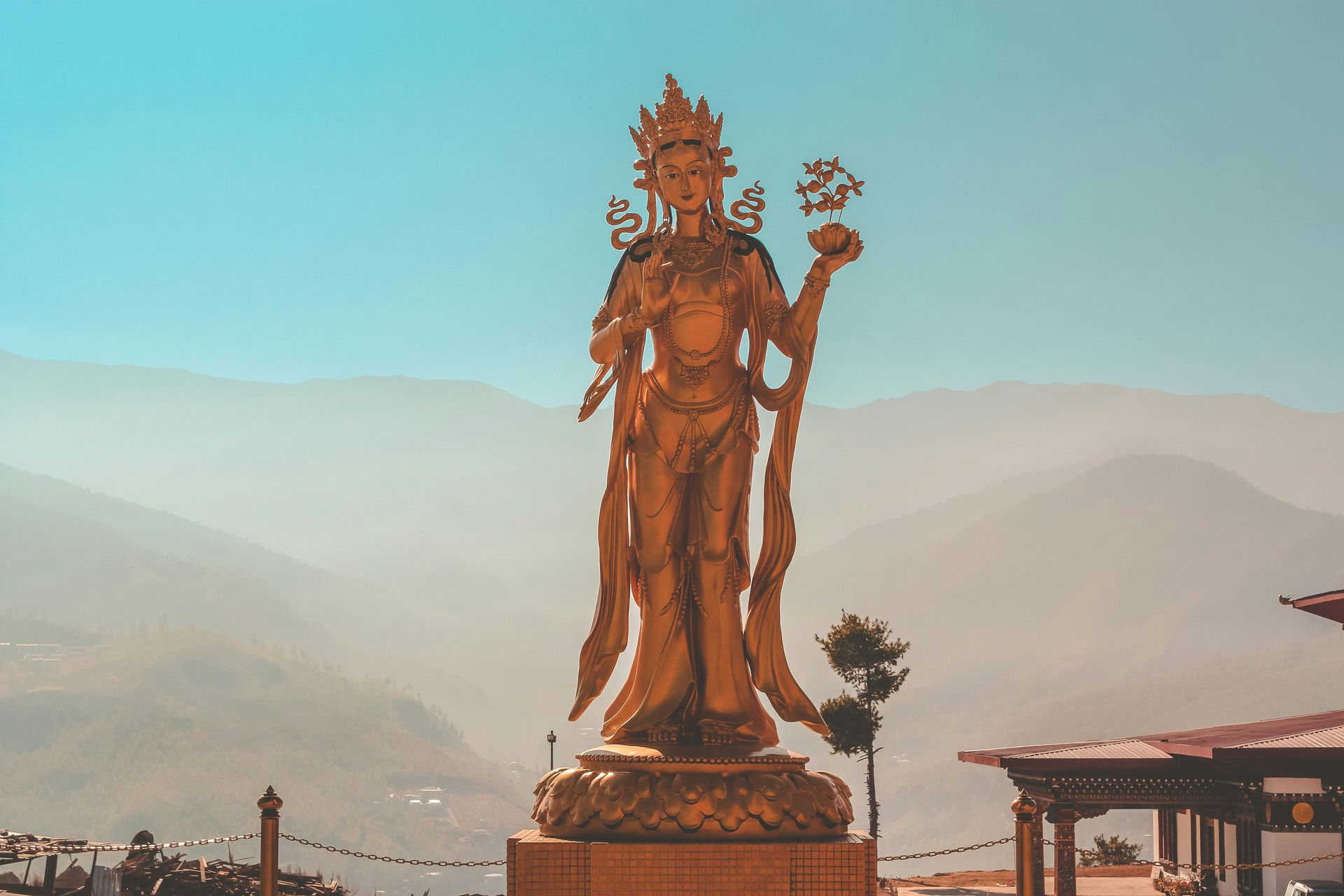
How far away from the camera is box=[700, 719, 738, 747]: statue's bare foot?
581cm

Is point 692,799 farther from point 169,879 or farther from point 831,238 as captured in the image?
point 169,879

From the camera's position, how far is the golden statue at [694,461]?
6004mm

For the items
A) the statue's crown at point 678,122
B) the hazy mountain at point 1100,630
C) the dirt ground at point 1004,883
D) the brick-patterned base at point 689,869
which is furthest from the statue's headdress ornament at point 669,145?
the hazy mountain at point 1100,630

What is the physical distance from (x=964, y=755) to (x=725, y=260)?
35.8 ft

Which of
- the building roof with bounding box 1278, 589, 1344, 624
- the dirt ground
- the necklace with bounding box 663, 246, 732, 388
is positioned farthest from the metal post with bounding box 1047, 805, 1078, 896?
Answer: the necklace with bounding box 663, 246, 732, 388

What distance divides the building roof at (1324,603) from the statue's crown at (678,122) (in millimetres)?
9840

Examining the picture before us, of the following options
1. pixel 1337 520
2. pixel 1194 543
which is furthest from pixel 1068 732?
pixel 1337 520

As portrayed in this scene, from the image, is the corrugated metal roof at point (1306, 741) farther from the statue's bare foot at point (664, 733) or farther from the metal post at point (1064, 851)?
→ the statue's bare foot at point (664, 733)

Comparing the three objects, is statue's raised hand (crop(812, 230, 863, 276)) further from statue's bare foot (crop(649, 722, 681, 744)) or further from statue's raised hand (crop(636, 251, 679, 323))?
statue's bare foot (crop(649, 722, 681, 744))

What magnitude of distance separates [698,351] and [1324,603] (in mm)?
10637

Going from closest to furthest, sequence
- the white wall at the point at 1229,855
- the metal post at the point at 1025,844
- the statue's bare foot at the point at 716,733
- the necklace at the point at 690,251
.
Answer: the metal post at the point at 1025,844 < the statue's bare foot at the point at 716,733 < the necklace at the point at 690,251 < the white wall at the point at 1229,855

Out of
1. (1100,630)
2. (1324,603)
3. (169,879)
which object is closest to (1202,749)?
(1324,603)

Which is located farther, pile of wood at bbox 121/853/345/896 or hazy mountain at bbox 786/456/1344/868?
hazy mountain at bbox 786/456/1344/868

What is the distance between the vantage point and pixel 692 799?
5.27 metres
